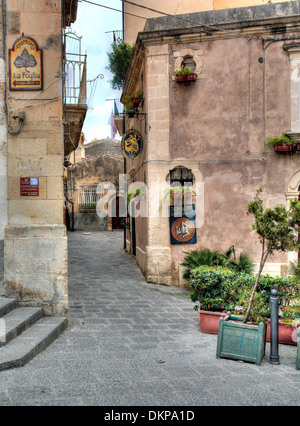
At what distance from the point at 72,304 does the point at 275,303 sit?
14.5 ft

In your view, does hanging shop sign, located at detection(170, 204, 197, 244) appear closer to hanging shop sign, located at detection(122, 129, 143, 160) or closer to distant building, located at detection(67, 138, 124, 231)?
hanging shop sign, located at detection(122, 129, 143, 160)

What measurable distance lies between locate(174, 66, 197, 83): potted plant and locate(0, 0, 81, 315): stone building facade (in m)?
4.04

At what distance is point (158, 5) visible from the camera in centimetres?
1625

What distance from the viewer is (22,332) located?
590 centimetres

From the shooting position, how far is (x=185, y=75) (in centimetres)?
1019

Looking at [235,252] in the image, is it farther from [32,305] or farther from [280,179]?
[32,305]

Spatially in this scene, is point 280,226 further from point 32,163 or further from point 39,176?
point 32,163

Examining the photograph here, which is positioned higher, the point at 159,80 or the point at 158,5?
the point at 158,5

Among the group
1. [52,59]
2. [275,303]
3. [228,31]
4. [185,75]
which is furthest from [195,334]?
[228,31]

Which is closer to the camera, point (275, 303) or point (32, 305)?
point (275, 303)

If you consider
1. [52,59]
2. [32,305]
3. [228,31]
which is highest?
[228,31]
